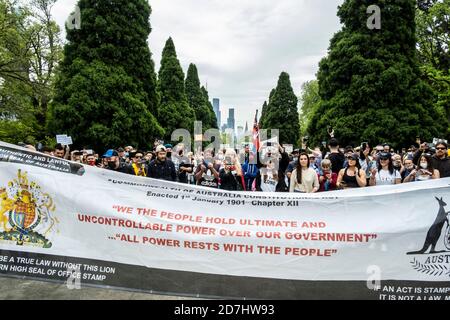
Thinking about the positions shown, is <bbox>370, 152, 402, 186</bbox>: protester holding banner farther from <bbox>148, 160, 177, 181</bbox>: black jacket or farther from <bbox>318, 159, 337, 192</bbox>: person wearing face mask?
<bbox>148, 160, 177, 181</bbox>: black jacket

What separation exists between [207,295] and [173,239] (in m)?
0.72

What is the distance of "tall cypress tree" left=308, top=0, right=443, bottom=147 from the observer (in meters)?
20.9

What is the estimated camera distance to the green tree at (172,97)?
4041 centimetres

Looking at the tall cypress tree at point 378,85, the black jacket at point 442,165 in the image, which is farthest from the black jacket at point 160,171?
A: the tall cypress tree at point 378,85

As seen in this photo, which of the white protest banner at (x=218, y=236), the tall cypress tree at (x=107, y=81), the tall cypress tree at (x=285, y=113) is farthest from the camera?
the tall cypress tree at (x=285, y=113)

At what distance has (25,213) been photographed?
14.3ft

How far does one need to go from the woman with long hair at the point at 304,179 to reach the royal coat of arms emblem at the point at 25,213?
3.96 m

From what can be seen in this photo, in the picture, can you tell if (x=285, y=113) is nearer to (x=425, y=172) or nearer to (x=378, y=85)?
(x=378, y=85)

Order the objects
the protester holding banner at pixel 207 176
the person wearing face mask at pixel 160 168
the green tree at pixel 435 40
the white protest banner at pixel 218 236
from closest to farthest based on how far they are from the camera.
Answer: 1. the white protest banner at pixel 218 236
2. the person wearing face mask at pixel 160 168
3. the protester holding banner at pixel 207 176
4. the green tree at pixel 435 40

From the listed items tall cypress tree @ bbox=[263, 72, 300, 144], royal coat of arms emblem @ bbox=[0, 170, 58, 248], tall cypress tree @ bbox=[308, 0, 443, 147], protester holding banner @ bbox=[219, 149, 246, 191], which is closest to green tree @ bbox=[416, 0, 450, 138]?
tall cypress tree @ bbox=[308, 0, 443, 147]

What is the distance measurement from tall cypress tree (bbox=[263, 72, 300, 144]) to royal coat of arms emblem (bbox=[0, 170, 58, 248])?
58572 mm

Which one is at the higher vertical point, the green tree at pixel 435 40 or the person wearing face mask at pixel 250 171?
the green tree at pixel 435 40

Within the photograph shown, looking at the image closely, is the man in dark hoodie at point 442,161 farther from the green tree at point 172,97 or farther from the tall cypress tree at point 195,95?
the tall cypress tree at point 195,95

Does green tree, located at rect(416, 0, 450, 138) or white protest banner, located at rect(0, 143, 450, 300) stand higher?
green tree, located at rect(416, 0, 450, 138)
